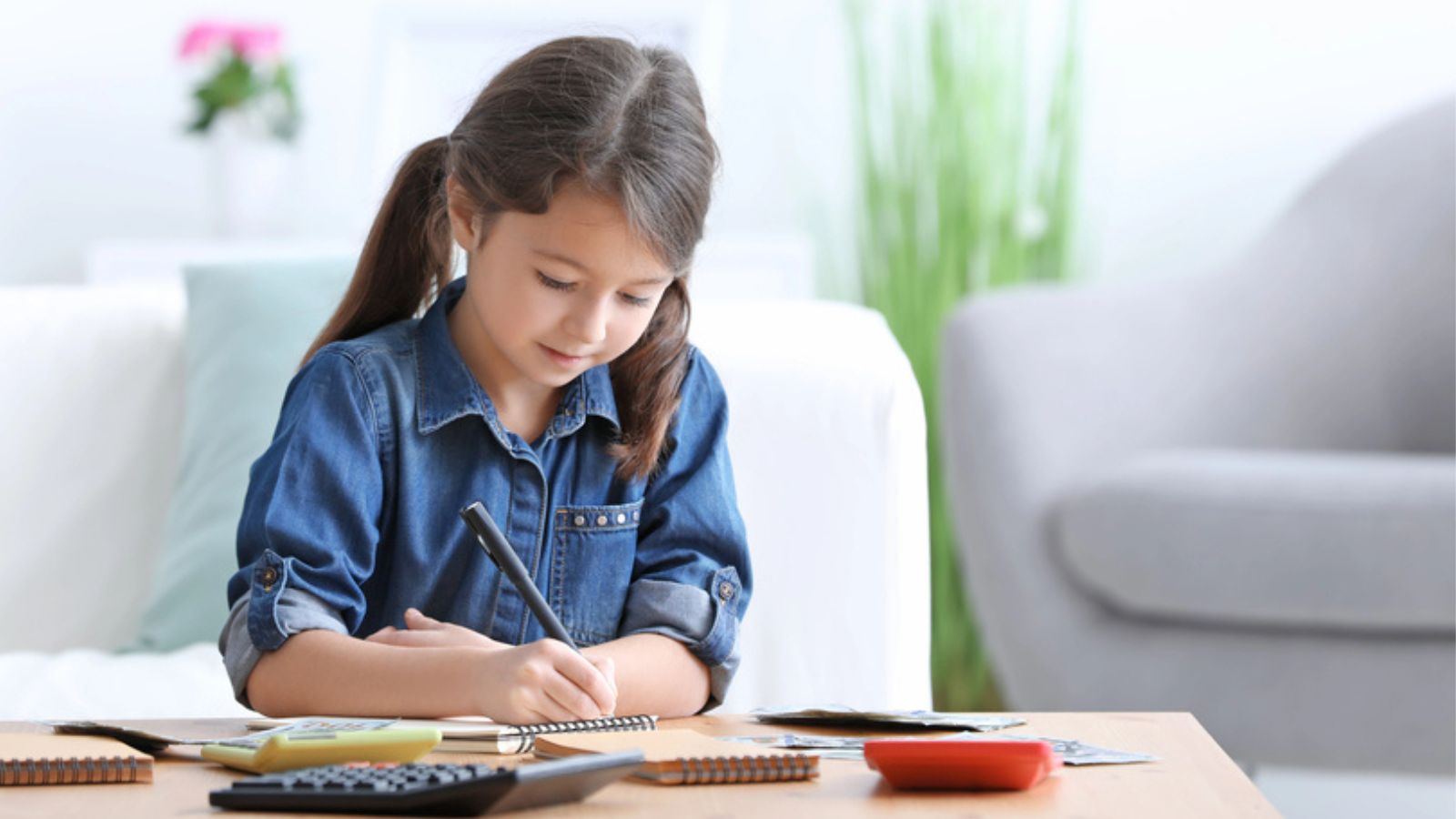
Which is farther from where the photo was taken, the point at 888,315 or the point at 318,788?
the point at 888,315

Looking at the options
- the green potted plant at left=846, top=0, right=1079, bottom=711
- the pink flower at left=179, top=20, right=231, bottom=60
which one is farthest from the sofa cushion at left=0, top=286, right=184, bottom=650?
the green potted plant at left=846, top=0, right=1079, bottom=711

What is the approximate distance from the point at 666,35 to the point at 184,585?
5.23ft

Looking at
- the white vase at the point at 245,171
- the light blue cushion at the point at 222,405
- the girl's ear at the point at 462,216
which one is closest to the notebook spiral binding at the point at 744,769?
the girl's ear at the point at 462,216

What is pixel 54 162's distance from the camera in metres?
2.96

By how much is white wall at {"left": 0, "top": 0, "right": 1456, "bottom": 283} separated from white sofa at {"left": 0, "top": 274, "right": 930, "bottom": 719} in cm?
131

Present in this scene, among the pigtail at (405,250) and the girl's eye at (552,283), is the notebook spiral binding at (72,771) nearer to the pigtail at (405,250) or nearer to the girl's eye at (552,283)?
the girl's eye at (552,283)

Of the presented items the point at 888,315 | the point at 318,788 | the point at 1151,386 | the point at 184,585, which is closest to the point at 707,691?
the point at 318,788

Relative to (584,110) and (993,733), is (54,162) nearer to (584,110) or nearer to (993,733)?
(584,110)

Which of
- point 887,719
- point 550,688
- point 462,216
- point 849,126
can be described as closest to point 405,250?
point 462,216

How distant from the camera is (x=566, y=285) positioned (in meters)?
1.03

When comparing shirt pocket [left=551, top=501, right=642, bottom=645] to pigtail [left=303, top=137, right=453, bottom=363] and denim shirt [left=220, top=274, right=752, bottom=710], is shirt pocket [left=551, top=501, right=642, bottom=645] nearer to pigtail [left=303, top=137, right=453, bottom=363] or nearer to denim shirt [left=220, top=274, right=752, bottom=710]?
denim shirt [left=220, top=274, right=752, bottom=710]

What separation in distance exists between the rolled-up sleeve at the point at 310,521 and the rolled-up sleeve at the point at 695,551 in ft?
0.58

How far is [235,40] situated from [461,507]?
1.84m

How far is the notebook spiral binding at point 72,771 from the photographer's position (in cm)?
69
